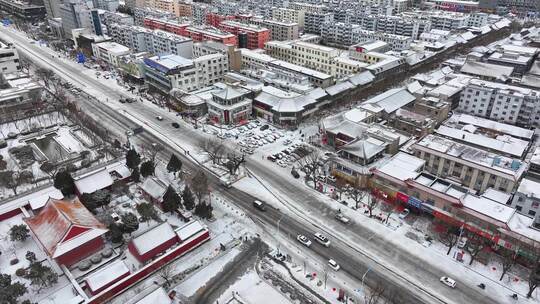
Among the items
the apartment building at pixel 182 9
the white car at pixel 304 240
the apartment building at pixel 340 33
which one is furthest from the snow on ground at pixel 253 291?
the apartment building at pixel 182 9

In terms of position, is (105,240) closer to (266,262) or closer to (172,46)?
(266,262)

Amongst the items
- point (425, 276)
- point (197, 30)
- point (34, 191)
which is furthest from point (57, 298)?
point (197, 30)

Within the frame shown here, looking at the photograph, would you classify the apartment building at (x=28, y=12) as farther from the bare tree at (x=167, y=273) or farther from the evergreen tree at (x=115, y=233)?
the bare tree at (x=167, y=273)

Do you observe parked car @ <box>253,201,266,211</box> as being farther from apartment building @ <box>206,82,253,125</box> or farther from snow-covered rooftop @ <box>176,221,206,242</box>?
apartment building @ <box>206,82,253,125</box>

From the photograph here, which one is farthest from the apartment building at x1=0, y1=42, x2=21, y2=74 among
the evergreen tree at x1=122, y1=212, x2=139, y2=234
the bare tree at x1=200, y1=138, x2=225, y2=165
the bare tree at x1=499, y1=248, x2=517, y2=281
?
the bare tree at x1=499, y1=248, x2=517, y2=281

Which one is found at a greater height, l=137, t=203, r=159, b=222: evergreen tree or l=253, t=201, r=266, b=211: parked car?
l=137, t=203, r=159, b=222: evergreen tree
